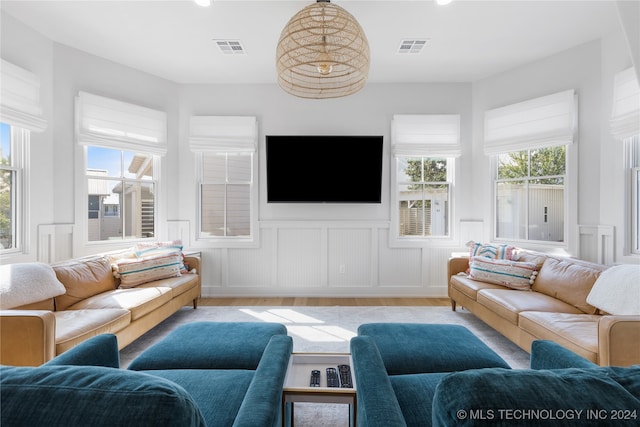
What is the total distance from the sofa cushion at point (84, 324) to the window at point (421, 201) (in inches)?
130

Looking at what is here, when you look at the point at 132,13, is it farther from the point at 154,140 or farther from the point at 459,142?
the point at 459,142

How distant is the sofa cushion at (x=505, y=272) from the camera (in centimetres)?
307

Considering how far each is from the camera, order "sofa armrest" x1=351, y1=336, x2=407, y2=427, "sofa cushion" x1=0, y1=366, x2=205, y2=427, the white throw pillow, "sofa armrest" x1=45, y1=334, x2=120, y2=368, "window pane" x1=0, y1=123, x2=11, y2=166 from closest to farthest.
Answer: "sofa cushion" x1=0, y1=366, x2=205, y2=427, "sofa armrest" x1=351, y1=336, x2=407, y2=427, "sofa armrest" x1=45, y1=334, x2=120, y2=368, the white throw pillow, "window pane" x1=0, y1=123, x2=11, y2=166

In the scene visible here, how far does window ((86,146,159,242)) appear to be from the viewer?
3564mm

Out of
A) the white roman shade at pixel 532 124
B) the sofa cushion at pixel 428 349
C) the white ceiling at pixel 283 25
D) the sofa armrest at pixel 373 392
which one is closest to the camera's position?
the sofa armrest at pixel 373 392

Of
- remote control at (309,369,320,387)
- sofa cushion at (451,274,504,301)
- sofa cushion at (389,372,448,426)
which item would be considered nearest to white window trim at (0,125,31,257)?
remote control at (309,369,320,387)

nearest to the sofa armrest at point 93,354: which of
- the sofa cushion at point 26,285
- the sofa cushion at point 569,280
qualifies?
A: the sofa cushion at point 26,285

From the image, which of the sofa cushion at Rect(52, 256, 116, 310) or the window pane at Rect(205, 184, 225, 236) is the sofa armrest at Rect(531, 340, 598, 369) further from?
the window pane at Rect(205, 184, 225, 236)

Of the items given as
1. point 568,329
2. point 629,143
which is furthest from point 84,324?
point 629,143

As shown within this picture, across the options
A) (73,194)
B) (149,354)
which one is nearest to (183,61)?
(73,194)

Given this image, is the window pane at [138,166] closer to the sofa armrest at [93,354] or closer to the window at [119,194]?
the window at [119,194]

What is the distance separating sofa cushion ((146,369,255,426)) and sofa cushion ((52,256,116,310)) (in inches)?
66.0

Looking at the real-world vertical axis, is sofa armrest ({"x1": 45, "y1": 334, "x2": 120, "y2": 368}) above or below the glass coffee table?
above

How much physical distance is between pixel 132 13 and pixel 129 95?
130cm
